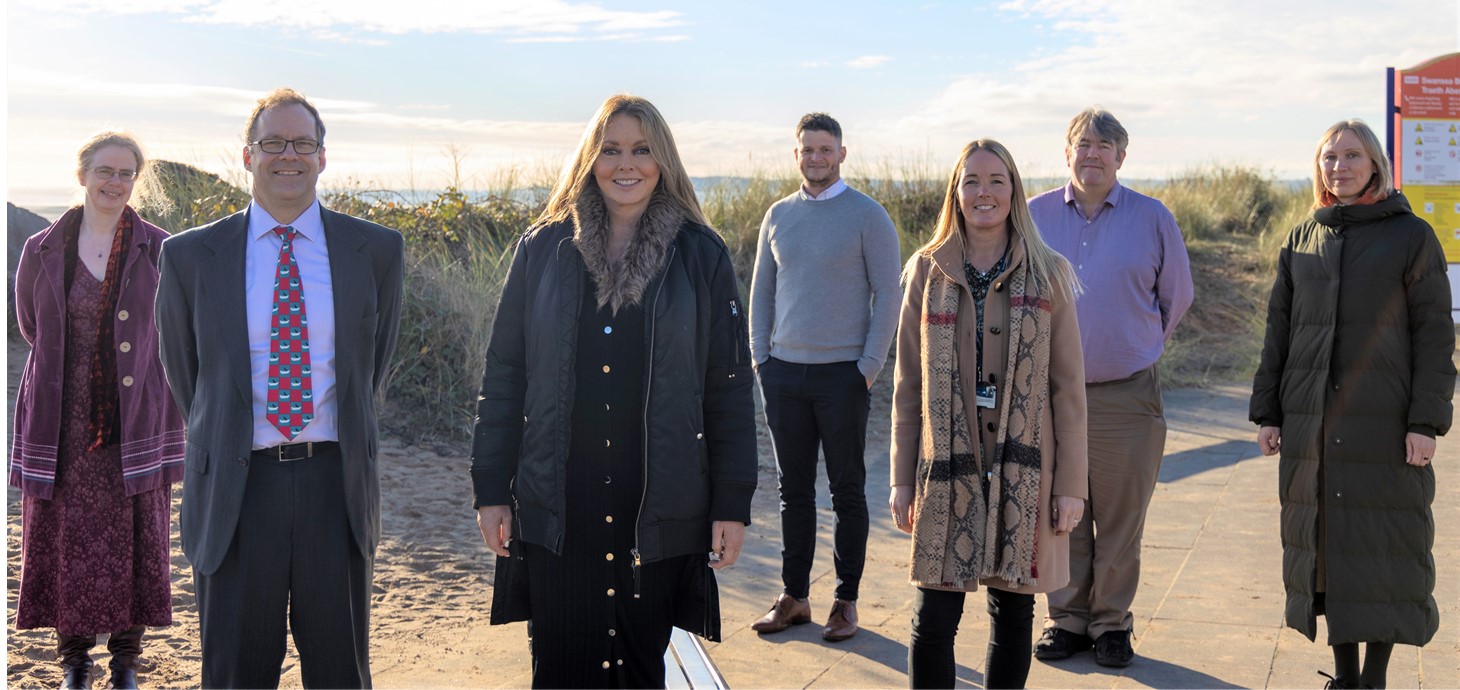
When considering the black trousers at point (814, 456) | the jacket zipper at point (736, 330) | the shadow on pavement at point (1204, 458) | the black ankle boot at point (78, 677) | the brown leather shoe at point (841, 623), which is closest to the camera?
the jacket zipper at point (736, 330)

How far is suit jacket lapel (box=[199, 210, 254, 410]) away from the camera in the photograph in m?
3.41

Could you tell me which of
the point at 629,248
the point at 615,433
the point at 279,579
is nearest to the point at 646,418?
the point at 615,433

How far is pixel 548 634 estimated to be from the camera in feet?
11.4

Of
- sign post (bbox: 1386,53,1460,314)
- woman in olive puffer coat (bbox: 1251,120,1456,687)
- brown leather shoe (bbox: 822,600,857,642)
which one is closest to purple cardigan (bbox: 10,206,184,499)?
brown leather shoe (bbox: 822,600,857,642)

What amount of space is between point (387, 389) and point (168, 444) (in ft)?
16.9

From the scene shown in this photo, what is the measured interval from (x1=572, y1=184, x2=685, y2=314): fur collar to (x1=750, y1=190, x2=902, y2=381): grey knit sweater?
1.96 m

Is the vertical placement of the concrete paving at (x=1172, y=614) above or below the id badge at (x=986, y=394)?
below

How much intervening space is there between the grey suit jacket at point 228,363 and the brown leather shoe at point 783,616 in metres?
2.15

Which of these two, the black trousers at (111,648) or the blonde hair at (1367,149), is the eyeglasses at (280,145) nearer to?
the black trousers at (111,648)

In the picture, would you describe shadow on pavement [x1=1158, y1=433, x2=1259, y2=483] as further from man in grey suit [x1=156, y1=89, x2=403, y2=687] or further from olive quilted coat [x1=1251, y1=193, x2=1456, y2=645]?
man in grey suit [x1=156, y1=89, x2=403, y2=687]

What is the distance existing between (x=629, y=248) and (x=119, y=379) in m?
2.39

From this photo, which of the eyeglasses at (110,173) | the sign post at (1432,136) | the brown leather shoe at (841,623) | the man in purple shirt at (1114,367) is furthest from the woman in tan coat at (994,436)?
the sign post at (1432,136)

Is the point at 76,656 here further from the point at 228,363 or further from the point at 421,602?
Result: the point at 228,363

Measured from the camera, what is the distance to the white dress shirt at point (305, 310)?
11.3 ft
